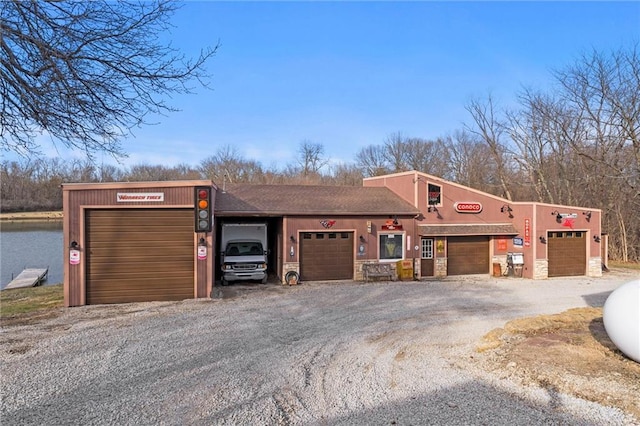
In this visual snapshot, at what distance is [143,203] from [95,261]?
2.36 m

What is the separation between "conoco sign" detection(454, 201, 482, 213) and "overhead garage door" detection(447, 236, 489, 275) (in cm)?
135

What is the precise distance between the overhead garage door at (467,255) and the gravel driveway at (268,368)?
7.19m

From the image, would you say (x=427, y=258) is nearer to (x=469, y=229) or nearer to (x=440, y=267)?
(x=440, y=267)

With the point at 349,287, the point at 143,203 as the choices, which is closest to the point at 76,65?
the point at 143,203

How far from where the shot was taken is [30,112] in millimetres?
6902

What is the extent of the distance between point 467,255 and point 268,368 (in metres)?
15.4

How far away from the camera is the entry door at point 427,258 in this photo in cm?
1903

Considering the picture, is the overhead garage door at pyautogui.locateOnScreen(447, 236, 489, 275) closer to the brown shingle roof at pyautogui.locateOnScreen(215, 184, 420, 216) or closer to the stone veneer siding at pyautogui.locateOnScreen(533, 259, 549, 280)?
the stone veneer siding at pyautogui.locateOnScreen(533, 259, 549, 280)

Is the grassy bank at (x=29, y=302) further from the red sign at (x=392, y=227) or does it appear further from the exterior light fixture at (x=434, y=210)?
the exterior light fixture at (x=434, y=210)

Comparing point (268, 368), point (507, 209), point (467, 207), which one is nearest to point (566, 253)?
point (507, 209)

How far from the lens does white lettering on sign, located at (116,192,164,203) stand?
12914mm

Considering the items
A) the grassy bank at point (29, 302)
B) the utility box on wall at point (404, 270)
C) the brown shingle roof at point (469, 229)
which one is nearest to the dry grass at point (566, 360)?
the utility box on wall at point (404, 270)

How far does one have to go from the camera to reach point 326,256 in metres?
17.5

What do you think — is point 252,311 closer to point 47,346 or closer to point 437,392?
point 47,346
